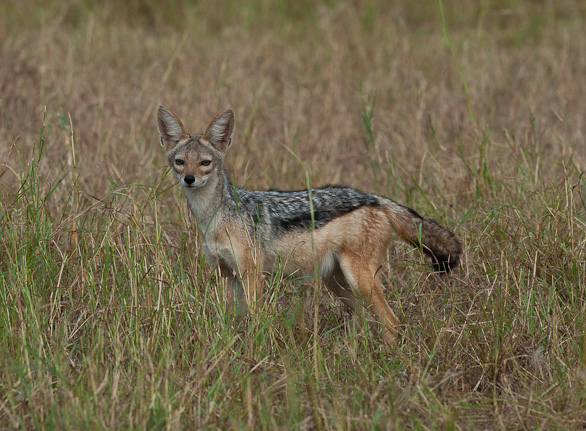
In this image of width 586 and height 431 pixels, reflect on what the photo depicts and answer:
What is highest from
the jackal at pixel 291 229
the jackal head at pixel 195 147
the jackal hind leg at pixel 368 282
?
the jackal head at pixel 195 147

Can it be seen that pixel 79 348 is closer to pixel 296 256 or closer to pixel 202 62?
pixel 296 256

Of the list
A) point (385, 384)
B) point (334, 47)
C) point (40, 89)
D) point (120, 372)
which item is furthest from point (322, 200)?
point (334, 47)

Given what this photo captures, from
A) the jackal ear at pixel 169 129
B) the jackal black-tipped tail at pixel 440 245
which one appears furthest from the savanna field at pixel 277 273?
the jackal ear at pixel 169 129

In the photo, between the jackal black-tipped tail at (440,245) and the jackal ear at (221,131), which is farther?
the jackal ear at (221,131)

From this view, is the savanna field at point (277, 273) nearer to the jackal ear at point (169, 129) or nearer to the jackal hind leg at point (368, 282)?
the jackal hind leg at point (368, 282)

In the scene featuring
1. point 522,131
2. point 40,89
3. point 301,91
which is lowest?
point 522,131

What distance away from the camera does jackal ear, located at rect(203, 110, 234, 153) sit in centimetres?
584

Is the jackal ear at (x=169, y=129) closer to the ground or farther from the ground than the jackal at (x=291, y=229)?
farther from the ground

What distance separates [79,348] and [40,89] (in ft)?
18.0

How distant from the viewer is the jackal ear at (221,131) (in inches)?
230

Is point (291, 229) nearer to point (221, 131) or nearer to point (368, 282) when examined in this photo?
point (368, 282)

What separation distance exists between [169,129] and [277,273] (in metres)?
1.48

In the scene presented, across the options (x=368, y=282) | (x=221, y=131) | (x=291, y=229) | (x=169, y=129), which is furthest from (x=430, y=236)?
(x=169, y=129)

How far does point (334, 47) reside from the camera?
37.3ft
